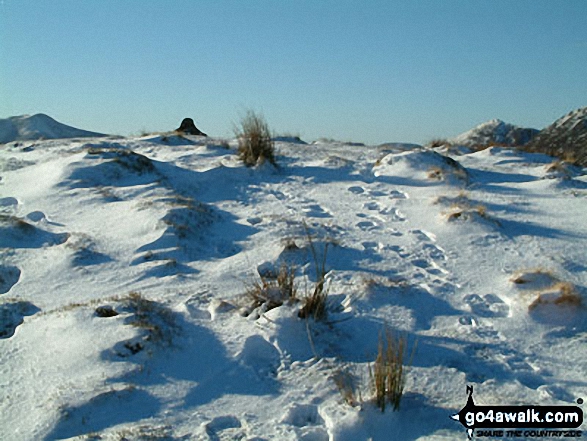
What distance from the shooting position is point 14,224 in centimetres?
424

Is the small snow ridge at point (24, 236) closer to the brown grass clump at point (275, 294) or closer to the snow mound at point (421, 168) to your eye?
the brown grass clump at point (275, 294)

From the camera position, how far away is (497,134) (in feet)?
64.7

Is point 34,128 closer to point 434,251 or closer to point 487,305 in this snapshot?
point 434,251

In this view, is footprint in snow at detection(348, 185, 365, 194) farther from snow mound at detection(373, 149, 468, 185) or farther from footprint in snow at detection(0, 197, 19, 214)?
footprint in snow at detection(0, 197, 19, 214)

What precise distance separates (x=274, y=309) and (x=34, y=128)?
1945 centimetres

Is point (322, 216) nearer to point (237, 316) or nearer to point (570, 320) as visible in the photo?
point (237, 316)

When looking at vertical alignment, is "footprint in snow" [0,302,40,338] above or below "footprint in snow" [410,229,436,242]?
below

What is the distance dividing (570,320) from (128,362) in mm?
2472

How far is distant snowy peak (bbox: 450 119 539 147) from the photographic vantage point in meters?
18.9

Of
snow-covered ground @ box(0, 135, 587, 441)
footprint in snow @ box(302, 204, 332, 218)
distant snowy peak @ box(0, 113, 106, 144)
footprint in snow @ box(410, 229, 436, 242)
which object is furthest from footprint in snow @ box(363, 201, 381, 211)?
distant snowy peak @ box(0, 113, 106, 144)

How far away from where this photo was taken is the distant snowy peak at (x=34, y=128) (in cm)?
1795

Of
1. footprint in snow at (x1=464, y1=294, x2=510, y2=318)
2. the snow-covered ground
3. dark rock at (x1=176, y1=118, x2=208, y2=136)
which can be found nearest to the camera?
the snow-covered ground

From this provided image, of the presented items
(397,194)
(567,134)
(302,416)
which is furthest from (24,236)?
(567,134)

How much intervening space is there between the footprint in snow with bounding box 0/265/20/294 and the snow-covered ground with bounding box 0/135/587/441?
13 millimetres
